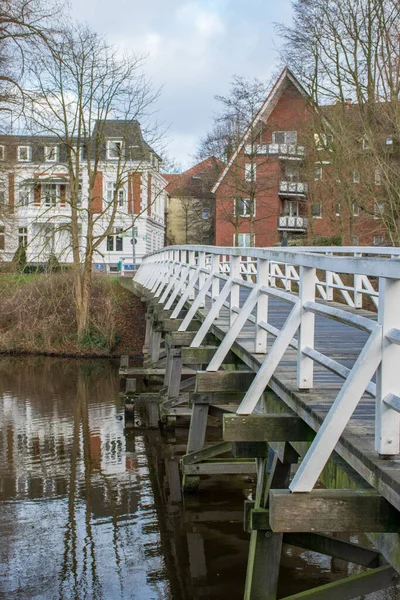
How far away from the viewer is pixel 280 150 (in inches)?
1724

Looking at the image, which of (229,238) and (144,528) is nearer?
(144,528)

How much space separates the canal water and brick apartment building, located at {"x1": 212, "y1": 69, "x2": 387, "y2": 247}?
632 inches

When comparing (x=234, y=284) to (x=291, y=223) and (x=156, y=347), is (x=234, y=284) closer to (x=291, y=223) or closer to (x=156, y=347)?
(x=156, y=347)

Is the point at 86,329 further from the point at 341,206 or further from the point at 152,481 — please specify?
the point at 152,481

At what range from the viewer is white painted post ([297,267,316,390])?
528 centimetres

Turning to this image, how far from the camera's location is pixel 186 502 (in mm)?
11344

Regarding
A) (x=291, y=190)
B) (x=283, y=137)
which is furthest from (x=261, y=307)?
(x=291, y=190)

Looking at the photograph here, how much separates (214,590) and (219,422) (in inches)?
362

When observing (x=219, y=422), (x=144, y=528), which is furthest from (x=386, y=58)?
(x=144, y=528)

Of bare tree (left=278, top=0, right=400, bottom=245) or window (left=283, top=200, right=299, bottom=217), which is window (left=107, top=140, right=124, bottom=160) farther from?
window (left=283, top=200, right=299, bottom=217)

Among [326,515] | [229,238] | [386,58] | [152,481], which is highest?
[386,58]

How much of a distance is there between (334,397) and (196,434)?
623 centimetres

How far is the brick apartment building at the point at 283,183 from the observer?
34.8m

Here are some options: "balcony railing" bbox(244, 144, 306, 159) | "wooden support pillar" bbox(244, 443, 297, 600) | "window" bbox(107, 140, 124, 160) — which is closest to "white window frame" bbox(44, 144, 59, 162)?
"window" bbox(107, 140, 124, 160)
